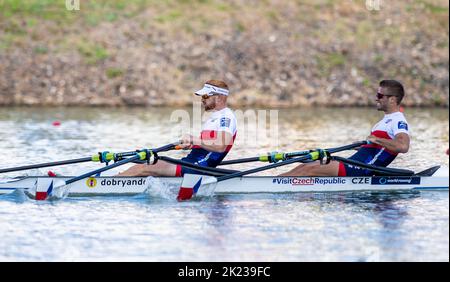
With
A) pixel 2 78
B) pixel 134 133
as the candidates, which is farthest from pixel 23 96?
pixel 134 133

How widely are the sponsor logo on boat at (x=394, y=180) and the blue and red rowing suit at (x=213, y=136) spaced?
94.5 inches

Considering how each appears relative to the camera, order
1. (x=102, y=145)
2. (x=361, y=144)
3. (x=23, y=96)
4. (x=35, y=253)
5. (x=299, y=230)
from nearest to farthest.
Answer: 1. (x=35, y=253)
2. (x=299, y=230)
3. (x=361, y=144)
4. (x=102, y=145)
5. (x=23, y=96)

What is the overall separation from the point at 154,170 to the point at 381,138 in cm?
360

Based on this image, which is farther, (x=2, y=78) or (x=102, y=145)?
(x=2, y=78)

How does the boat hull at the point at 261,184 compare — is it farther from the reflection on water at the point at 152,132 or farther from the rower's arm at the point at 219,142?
the reflection on water at the point at 152,132

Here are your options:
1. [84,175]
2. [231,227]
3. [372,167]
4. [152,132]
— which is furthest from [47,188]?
[152,132]

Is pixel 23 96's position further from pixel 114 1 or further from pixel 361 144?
pixel 361 144

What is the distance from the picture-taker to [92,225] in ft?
42.9

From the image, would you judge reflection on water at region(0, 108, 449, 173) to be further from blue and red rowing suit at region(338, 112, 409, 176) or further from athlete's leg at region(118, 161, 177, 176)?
blue and red rowing suit at region(338, 112, 409, 176)

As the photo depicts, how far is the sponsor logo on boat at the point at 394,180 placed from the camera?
15664 millimetres

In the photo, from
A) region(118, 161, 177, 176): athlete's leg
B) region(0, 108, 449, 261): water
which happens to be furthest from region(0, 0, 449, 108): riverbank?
region(118, 161, 177, 176): athlete's leg

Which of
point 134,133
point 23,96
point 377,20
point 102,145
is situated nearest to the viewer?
point 102,145

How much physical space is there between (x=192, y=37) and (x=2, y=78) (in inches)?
290

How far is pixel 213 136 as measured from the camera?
15.4 meters
